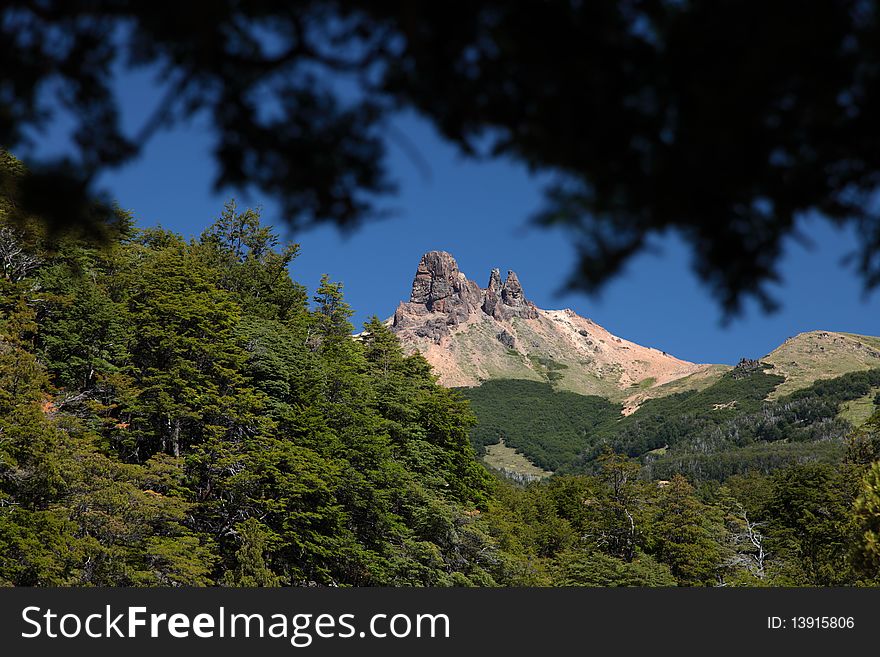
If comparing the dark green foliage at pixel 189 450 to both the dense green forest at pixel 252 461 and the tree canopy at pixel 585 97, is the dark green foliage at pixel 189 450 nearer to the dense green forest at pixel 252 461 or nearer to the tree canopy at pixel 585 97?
the dense green forest at pixel 252 461

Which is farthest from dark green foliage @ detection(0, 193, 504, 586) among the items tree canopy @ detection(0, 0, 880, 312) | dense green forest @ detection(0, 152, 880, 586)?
tree canopy @ detection(0, 0, 880, 312)

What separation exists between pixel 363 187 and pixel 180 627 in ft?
37.0

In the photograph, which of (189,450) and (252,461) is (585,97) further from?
(189,450)

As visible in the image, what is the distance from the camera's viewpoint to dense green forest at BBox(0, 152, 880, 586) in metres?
16.6

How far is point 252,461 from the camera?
2305cm

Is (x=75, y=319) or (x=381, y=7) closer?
(x=381, y=7)

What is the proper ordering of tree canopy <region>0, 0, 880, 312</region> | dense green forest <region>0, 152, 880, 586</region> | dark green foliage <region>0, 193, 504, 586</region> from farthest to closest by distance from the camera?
dense green forest <region>0, 152, 880, 586</region>
dark green foliage <region>0, 193, 504, 586</region>
tree canopy <region>0, 0, 880, 312</region>

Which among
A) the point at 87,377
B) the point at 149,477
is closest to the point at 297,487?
the point at 149,477

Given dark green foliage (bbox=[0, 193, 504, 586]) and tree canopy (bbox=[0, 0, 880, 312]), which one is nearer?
tree canopy (bbox=[0, 0, 880, 312])

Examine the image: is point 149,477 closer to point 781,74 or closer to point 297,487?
point 297,487

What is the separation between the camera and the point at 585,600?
15266 millimetres

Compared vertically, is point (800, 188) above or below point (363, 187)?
below

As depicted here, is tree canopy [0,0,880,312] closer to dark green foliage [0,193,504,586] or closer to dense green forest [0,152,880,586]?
dense green forest [0,152,880,586]

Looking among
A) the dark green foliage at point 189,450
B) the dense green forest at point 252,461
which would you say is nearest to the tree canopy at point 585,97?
the dense green forest at point 252,461
